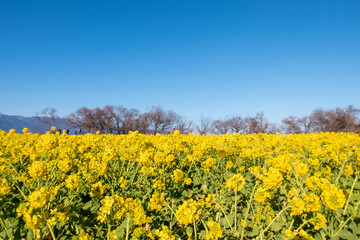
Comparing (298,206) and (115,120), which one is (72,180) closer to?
(298,206)

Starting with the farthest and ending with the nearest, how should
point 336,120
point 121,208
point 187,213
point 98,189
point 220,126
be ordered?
point 220,126
point 336,120
point 98,189
point 121,208
point 187,213

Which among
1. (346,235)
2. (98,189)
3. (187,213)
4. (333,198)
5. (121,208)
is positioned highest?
(333,198)

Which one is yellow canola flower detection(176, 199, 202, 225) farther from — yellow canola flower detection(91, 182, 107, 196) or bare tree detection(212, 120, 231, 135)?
bare tree detection(212, 120, 231, 135)

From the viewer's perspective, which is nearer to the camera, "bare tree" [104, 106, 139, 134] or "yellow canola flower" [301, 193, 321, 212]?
"yellow canola flower" [301, 193, 321, 212]

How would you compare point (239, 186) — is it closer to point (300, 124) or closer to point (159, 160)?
point (159, 160)

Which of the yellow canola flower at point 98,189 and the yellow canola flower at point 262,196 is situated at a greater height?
the yellow canola flower at point 262,196

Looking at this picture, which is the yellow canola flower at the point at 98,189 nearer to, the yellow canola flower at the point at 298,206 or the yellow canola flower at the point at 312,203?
the yellow canola flower at the point at 298,206

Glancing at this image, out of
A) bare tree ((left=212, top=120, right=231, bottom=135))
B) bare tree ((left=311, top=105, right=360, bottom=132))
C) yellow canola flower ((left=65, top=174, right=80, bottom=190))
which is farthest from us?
bare tree ((left=212, top=120, right=231, bottom=135))

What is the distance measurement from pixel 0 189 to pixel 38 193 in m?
1.38

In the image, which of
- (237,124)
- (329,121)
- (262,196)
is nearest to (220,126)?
(237,124)

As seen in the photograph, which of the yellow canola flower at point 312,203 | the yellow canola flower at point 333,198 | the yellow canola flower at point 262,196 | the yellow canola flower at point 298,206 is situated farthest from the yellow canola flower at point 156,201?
the yellow canola flower at point 333,198

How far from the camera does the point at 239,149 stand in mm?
6645

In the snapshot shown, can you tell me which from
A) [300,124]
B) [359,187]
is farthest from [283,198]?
[300,124]

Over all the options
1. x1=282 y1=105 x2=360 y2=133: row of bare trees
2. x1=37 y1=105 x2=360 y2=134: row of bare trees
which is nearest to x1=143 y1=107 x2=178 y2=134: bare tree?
x1=37 y1=105 x2=360 y2=134: row of bare trees
